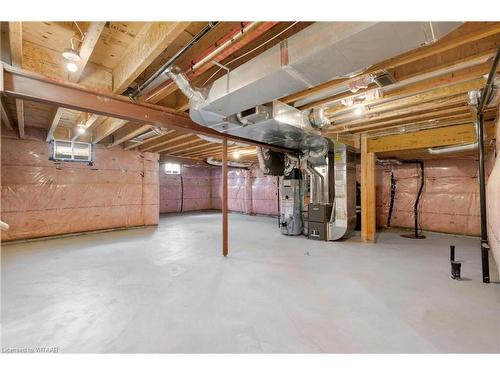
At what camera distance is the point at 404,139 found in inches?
160

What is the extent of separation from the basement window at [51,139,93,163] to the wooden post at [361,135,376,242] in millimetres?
6367

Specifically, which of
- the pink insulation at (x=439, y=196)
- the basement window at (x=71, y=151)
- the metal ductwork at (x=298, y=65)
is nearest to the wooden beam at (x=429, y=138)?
the pink insulation at (x=439, y=196)

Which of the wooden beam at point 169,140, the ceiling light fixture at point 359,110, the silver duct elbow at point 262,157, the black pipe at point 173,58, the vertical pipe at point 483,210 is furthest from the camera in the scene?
the silver duct elbow at point 262,157

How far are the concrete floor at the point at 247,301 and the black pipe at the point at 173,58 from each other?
2.12 metres

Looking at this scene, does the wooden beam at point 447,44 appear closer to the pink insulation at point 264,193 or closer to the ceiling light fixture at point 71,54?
the ceiling light fixture at point 71,54

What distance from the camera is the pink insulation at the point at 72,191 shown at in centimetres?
448

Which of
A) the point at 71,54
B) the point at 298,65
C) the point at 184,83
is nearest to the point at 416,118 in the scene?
the point at 298,65

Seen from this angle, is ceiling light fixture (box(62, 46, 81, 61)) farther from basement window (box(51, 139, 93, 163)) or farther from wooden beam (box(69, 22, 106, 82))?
basement window (box(51, 139, 93, 163))

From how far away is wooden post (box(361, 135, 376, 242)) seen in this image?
4426 millimetres

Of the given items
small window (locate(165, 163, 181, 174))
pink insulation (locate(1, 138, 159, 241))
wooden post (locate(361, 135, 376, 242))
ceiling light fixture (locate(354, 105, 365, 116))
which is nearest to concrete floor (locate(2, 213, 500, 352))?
wooden post (locate(361, 135, 376, 242))

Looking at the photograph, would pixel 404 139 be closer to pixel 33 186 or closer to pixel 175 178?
pixel 33 186

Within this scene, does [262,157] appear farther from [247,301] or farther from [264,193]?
[264,193]

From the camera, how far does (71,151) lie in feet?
17.1
